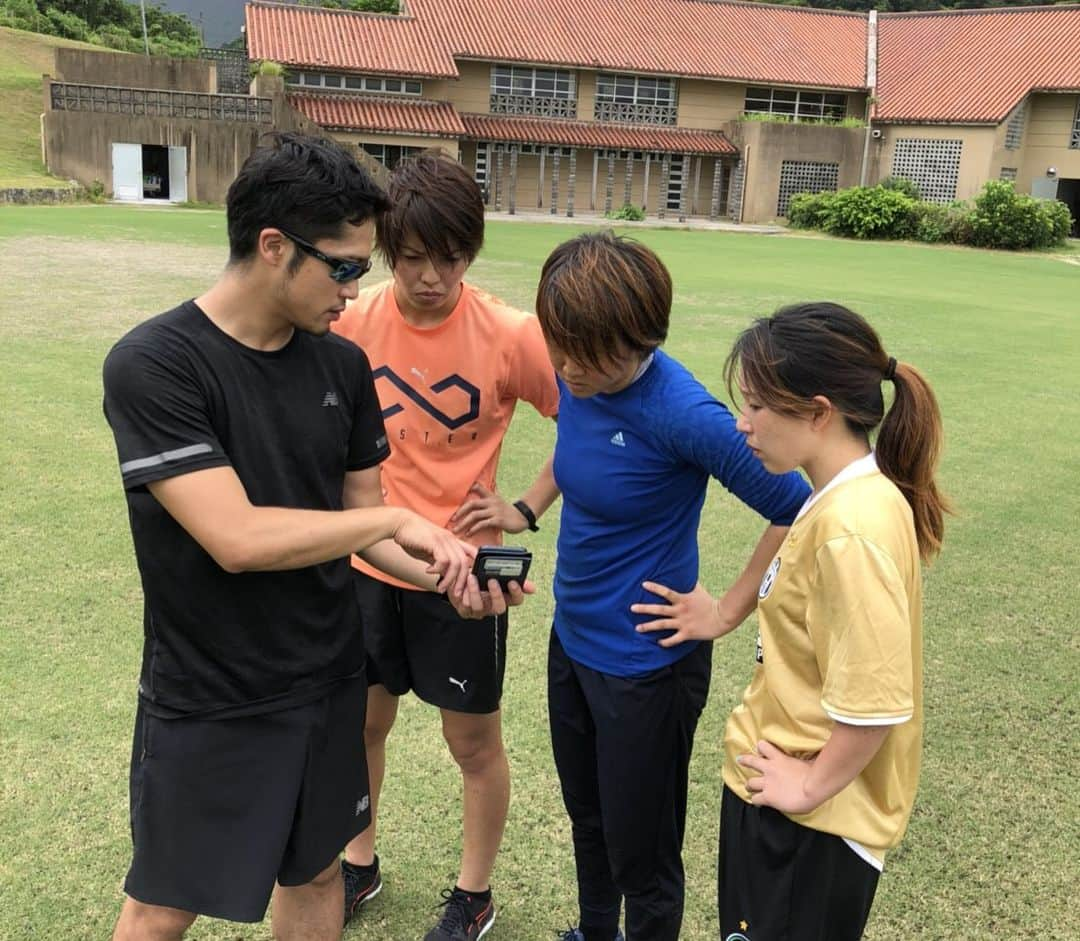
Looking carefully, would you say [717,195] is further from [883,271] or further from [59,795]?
[59,795]

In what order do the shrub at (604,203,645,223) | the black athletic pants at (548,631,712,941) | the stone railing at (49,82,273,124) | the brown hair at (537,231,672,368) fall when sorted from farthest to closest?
the shrub at (604,203,645,223), the stone railing at (49,82,273,124), the black athletic pants at (548,631,712,941), the brown hair at (537,231,672,368)

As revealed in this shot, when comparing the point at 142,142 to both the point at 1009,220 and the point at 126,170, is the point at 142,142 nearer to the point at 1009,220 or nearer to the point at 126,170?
the point at 126,170

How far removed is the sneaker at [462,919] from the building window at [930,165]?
1641 inches

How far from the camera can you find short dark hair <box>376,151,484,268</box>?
2572mm

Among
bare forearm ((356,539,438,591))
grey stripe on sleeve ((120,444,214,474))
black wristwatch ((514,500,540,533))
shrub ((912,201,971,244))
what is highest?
shrub ((912,201,971,244))

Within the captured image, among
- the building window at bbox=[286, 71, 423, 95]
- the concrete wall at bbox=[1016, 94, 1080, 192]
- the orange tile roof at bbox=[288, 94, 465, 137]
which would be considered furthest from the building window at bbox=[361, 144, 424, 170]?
the concrete wall at bbox=[1016, 94, 1080, 192]

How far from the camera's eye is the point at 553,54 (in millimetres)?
41469

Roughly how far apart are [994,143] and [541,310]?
42.0m

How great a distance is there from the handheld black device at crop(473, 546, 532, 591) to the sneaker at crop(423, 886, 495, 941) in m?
1.09

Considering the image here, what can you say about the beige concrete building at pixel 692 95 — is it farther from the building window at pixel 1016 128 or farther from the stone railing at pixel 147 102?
the stone railing at pixel 147 102

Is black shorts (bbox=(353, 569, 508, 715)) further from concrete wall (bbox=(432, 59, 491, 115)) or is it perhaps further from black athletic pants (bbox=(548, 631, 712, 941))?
concrete wall (bbox=(432, 59, 491, 115))

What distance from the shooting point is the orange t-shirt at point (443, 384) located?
282 centimetres

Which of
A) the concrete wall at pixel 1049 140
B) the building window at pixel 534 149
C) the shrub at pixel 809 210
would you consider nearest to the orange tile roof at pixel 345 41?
the building window at pixel 534 149

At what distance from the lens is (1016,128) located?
1572 inches
